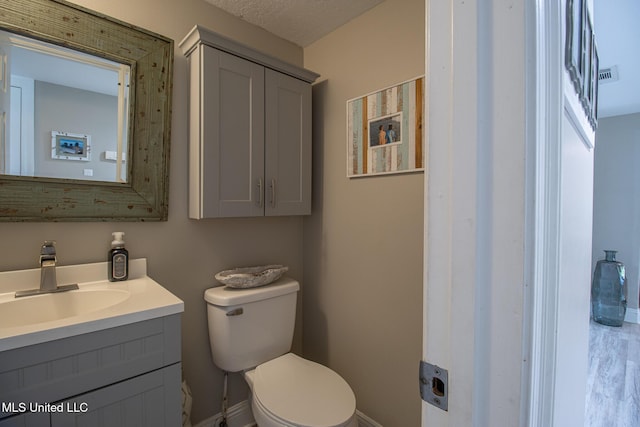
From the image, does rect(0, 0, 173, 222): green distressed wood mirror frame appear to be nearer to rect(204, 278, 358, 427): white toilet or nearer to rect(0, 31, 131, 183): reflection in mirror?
rect(0, 31, 131, 183): reflection in mirror

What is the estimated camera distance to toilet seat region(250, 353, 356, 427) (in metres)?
1.12

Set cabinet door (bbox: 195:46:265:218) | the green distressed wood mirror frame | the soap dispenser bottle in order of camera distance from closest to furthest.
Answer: the green distressed wood mirror frame, the soap dispenser bottle, cabinet door (bbox: 195:46:265:218)

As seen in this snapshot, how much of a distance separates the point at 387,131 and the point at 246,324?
1.17 metres

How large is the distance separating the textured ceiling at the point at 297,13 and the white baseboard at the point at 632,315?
4214 mm

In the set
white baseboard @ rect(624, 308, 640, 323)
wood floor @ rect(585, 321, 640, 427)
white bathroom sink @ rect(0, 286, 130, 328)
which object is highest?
white bathroom sink @ rect(0, 286, 130, 328)

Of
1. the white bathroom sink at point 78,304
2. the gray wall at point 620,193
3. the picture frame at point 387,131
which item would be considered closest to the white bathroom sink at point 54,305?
the white bathroom sink at point 78,304

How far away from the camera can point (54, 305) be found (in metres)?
1.05

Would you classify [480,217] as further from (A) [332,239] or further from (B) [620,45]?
(B) [620,45]

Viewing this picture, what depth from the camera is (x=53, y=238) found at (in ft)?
3.76

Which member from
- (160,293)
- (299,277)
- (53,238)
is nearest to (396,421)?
(299,277)

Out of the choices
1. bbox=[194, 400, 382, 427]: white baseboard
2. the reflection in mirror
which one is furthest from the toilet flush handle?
the reflection in mirror

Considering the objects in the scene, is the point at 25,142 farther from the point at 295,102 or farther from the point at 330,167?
the point at 330,167

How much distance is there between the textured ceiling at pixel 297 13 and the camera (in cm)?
150

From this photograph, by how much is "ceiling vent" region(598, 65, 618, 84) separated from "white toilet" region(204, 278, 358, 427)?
279cm
